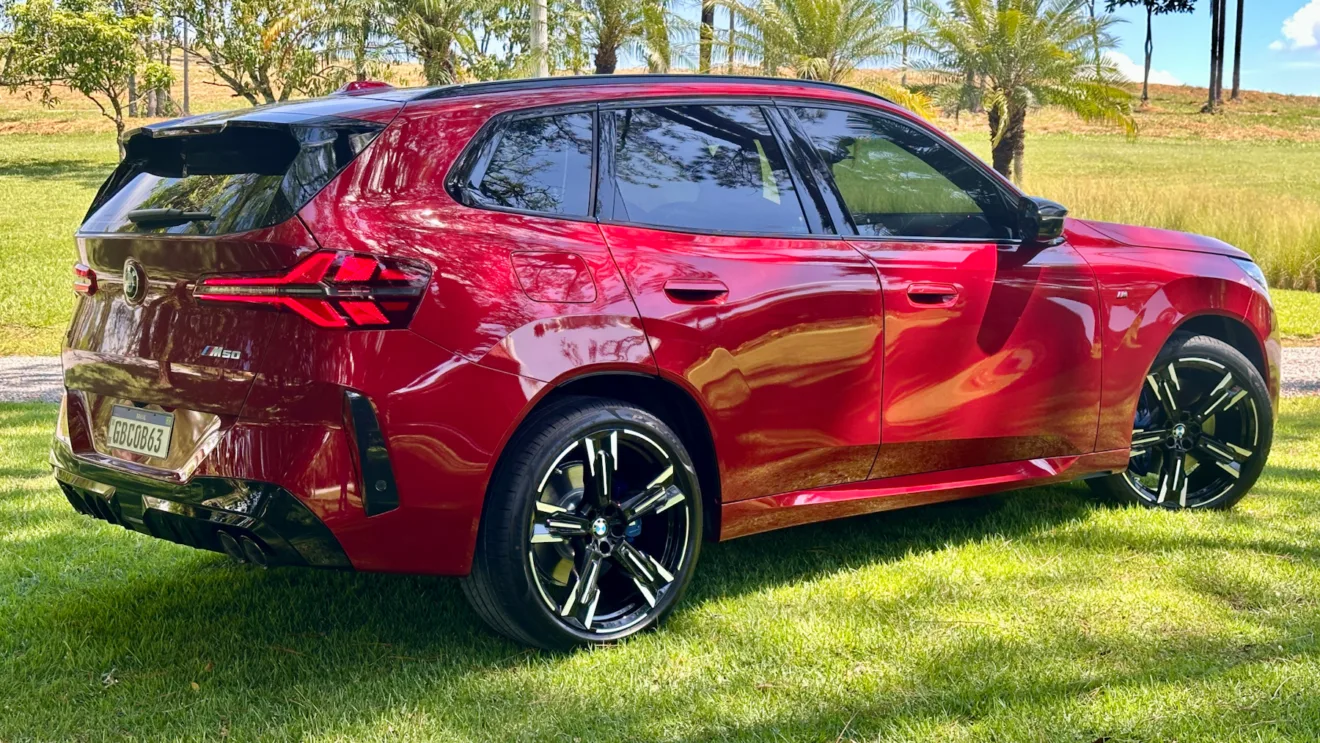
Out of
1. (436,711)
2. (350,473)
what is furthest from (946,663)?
(350,473)

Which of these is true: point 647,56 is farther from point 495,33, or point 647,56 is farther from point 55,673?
point 55,673

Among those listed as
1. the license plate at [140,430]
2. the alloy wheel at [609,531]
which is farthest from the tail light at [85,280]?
the alloy wheel at [609,531]

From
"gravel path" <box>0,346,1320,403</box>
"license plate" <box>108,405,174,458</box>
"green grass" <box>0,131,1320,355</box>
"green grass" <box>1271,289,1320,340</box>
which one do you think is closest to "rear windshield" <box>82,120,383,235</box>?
"license plate" <box>108,405,174,458</box>

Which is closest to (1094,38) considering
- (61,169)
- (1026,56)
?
(1026,56)

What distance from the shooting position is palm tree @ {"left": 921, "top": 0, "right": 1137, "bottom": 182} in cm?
2280

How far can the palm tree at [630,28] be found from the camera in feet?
79.8

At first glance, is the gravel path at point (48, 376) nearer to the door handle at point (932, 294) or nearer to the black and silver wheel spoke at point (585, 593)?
the door handle at point (932, 294)

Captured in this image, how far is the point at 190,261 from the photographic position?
352 centimetres

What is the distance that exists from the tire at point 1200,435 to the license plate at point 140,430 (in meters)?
3.75

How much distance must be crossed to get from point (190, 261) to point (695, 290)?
1437 millimetres

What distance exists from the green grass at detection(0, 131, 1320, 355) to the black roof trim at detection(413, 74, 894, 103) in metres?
11.1

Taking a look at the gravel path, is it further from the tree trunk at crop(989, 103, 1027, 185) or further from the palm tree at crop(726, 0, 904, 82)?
the palm tree at crop(726, 0, 904, 82)

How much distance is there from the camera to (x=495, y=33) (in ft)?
104

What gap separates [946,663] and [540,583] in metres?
1.20
